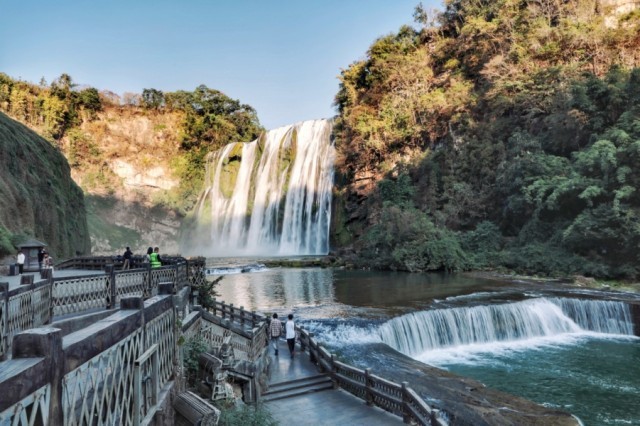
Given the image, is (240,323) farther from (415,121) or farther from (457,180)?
(415,121)

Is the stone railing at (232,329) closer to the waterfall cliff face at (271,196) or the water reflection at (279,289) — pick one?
the water reflection at (279,289)

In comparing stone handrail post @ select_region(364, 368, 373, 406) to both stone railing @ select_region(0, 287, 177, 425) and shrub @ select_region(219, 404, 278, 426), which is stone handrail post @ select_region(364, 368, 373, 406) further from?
stone railing @ select_region(0, 287, 177, 425)

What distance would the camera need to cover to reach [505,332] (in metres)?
17.3

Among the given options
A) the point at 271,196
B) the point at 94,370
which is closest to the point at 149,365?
the point at 94,370

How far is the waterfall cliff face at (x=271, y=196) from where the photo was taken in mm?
49281

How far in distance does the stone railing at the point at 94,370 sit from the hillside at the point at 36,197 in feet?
60.6

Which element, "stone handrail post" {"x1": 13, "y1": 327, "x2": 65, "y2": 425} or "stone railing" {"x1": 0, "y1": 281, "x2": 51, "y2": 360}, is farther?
"stone railing" {"x1": 0, "y1": 281, "x2": 51, "y2": 360}

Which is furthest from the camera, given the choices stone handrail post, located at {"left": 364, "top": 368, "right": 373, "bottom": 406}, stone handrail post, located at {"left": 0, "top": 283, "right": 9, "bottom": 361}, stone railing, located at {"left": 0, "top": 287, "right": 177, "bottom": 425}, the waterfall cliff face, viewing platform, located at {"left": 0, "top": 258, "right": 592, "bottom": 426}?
the waterfall cliff face

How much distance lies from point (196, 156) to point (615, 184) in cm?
5801

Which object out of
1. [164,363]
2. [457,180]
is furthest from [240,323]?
[457,180]

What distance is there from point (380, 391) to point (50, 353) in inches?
347

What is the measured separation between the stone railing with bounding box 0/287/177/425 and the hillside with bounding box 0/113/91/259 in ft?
60.6

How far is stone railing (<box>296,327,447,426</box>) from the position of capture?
861 centimetres

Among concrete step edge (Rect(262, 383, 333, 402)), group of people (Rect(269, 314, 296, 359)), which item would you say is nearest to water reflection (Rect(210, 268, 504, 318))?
group of people (Rect(269, 314, 296, 359))
